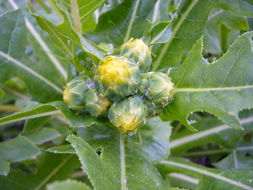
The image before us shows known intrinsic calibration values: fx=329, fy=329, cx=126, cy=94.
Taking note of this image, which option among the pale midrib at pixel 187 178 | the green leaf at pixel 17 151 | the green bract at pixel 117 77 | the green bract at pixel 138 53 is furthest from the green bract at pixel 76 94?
the pale midrib at pixel 187 178

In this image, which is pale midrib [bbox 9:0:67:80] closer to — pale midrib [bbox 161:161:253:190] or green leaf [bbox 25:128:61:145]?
green leaf [bbox 25:128:61:145]

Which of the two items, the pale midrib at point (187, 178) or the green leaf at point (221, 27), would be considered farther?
the pale midrib at point (187, 178)

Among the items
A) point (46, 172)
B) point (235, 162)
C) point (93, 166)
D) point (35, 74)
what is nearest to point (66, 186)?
point (93, 166)

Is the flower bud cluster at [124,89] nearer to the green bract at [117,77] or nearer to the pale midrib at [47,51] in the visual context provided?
the green bract at [117,77]

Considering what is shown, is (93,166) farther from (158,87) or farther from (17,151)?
(17,151)

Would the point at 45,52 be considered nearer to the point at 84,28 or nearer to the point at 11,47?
the point at 11,47

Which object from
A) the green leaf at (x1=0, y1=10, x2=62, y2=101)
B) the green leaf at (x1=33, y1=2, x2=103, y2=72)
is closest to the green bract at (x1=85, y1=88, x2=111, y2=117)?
the green leaf at (x1=33, y1=2, x2=103, y2=72)

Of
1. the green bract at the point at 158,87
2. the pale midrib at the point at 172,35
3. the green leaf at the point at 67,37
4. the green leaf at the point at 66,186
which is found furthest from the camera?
the pale midrib at the point at 172,35
